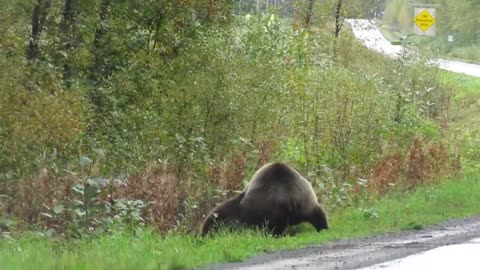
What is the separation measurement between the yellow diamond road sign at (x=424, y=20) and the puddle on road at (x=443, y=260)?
29463mm

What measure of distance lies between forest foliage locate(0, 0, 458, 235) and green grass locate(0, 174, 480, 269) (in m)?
1.29

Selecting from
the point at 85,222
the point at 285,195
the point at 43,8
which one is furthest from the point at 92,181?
the point at 43,8

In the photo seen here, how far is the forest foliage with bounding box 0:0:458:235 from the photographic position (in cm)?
1559

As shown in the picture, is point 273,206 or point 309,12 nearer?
point 273,206

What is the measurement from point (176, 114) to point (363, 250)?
8262 mm

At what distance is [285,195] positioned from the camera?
1405 cm

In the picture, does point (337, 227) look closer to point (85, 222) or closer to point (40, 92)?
point (85, 222)

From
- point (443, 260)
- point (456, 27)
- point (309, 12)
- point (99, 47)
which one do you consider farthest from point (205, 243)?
point (456, 27)

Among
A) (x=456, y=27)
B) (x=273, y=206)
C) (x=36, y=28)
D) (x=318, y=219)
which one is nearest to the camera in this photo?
(x=273, y=206)

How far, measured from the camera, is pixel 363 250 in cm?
1194

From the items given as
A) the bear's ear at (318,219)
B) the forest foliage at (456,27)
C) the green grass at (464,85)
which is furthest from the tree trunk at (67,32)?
the forest foliage at (456,27)

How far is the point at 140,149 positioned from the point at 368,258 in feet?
26.9

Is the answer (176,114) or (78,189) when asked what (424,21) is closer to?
(176,114)

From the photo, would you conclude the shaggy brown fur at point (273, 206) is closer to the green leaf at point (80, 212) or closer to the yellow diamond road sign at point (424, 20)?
the green leaf at point (80, 212)
